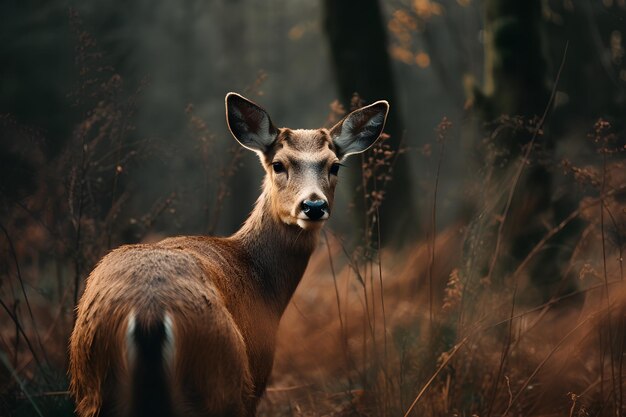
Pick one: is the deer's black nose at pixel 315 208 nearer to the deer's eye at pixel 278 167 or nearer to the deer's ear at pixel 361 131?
the deer's eye at pixel 278 167

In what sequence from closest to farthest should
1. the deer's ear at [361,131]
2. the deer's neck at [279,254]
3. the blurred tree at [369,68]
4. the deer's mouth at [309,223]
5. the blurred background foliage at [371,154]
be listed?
1. the deer's mouth at [309,223]
2. the deer's neck at [279,254]
3. the blurred background foliage at [371,154]
4. the deer's ear at [361,131]
5. the blurred tree at [369,68]

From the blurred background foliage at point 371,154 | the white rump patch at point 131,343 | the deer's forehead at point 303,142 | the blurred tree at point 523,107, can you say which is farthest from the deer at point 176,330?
the blurred tree at point 523,107

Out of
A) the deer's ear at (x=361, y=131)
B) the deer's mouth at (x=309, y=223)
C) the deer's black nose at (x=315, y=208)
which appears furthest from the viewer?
the deer's ear at (x=361, y=131)

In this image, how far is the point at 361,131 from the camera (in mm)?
6398

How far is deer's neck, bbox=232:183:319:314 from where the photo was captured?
5.86 meters

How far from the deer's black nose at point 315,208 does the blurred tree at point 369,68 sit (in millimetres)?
4247

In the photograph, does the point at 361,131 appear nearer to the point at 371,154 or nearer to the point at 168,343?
the point at 371,154

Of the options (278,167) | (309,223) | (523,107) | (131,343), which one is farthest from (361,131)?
(131,343)

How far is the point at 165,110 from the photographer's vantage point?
23.6 m

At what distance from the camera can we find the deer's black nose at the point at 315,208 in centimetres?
540

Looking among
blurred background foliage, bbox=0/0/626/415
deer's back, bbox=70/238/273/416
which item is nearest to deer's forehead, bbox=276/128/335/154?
blurred background foliage, bbox=0/0/626/415

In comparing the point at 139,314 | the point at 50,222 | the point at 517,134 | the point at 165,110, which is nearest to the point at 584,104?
the point at 517,134

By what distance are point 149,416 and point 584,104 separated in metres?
9.09

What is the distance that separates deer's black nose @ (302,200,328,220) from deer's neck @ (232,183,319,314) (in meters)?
0.43
